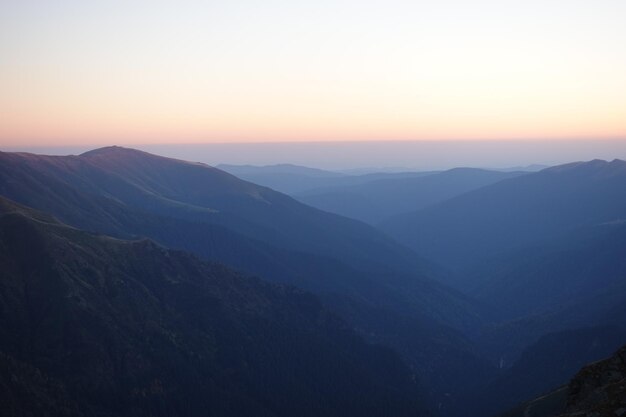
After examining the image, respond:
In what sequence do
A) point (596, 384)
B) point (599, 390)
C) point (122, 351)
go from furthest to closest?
1. point (122, 351)
2. point (596, 384)
3. point (599, 390)

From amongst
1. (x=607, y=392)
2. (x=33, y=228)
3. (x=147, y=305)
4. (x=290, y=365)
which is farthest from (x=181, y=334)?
(x=607, y=392)

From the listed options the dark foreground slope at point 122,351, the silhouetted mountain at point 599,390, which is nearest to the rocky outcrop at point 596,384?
the silhouetted mountain at point 599,390

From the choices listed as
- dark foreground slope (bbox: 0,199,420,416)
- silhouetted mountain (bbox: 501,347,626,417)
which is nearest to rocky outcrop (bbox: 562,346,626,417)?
silhouetted mountain (bbox: 501,347,626,417)

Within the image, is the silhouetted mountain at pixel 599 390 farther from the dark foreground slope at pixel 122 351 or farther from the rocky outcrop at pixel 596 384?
the dark foreground slope at pixel 122 351

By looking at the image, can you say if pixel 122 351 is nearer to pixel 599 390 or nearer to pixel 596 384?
pixel 596 384

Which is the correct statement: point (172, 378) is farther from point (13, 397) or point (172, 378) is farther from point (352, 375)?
point (352, 375)

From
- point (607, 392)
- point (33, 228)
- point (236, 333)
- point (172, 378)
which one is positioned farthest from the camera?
point (236, 333)

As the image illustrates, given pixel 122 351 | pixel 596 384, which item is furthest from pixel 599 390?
pixel 122 351

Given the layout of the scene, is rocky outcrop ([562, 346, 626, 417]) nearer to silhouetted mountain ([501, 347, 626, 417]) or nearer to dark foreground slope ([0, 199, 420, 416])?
silhouetted mountain ([501, 347, 626, 417])
